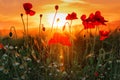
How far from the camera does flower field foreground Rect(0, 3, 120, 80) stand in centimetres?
445

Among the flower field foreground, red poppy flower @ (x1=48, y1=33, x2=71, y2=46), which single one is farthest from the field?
red poppy flower @ (x1=48, y1=33, x2=71, y2=46)

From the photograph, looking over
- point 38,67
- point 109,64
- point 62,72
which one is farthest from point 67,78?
point 109,64

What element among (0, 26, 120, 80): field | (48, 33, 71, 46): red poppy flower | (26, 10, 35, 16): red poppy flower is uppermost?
(26, 10, 35, 16): red poppy flower

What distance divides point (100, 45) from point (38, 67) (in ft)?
2.81

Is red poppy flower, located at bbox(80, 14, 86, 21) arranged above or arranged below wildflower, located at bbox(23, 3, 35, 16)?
below

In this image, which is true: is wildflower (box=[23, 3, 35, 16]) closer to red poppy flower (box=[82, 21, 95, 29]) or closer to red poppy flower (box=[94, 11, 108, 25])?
red poppy flower (box=[82, 21, 95, 29])

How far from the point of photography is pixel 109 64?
493cm

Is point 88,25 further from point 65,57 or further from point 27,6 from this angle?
point 27,6

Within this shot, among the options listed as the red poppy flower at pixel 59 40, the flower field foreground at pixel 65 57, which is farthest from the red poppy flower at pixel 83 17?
the red poppy flower at pixel 59 40

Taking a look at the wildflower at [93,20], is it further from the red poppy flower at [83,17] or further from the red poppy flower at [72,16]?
the red poppy flower at [72,16]

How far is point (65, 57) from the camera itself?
463 centimetres

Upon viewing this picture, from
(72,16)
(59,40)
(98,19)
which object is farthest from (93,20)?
(59,40)

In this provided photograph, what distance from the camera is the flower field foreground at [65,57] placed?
4453mm

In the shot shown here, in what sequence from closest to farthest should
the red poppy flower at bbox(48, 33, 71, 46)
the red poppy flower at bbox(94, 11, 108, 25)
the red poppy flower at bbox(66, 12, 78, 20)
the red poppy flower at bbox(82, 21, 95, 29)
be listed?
the red poppy flower at bbox(48, 33, 71, 46)
the red poppy flower at bbox(94, 11, 108, 25)
the red poppy flower at bbox(82, 21, 95, 29)
the red poppy flower at bbox(66, 12, 78, 20)
